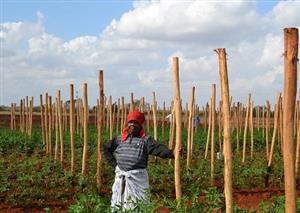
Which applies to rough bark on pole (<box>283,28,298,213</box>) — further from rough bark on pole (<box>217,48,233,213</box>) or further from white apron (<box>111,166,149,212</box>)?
white apron (<box>111,166,149,212</box>)

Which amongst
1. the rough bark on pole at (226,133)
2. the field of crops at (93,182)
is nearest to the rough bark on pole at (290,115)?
the rough bark on pole at (226,133)

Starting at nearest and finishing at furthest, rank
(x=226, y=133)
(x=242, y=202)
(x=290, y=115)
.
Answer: (x=290, y=115) → (x=226, y=133) → (x=242, y=202)

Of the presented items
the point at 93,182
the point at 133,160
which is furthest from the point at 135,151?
the point at 93,182

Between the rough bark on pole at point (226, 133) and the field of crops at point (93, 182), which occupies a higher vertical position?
the rough bark on pole at point (226, 133)

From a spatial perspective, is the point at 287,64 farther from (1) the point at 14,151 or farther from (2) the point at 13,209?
(1) the point at 14,151

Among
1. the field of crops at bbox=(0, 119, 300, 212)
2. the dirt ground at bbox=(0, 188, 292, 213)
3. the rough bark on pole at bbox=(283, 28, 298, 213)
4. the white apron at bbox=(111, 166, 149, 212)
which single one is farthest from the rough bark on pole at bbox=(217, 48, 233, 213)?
the dirt ground at bbox=(0, 188, 292, 213)

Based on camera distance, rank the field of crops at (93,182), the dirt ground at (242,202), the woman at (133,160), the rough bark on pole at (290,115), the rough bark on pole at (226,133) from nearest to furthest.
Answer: the rough bark on pole at (290,115), the rough bark on pole at (226,133), the woman at (133,160), the dirt ground at (242,202), the field of crops at (93,182)

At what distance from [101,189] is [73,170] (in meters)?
1.74

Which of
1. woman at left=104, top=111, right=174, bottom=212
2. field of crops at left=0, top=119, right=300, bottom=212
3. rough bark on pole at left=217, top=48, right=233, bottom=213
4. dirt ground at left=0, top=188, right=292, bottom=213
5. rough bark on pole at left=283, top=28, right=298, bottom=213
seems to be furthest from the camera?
field of crops at left=0, top=119, right=300, bottom=212

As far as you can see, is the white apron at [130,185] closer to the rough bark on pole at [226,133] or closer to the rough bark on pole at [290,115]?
the rough bark on pole at [226,133]

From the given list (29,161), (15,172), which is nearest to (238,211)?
(15,172)

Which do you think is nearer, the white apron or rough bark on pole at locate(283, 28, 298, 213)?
rough bark on pole at locate(283, 28, 298, 213)

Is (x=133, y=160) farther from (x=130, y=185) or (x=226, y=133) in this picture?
(x=226, y=133)

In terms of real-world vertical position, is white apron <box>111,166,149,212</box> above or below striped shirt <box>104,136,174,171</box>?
below
